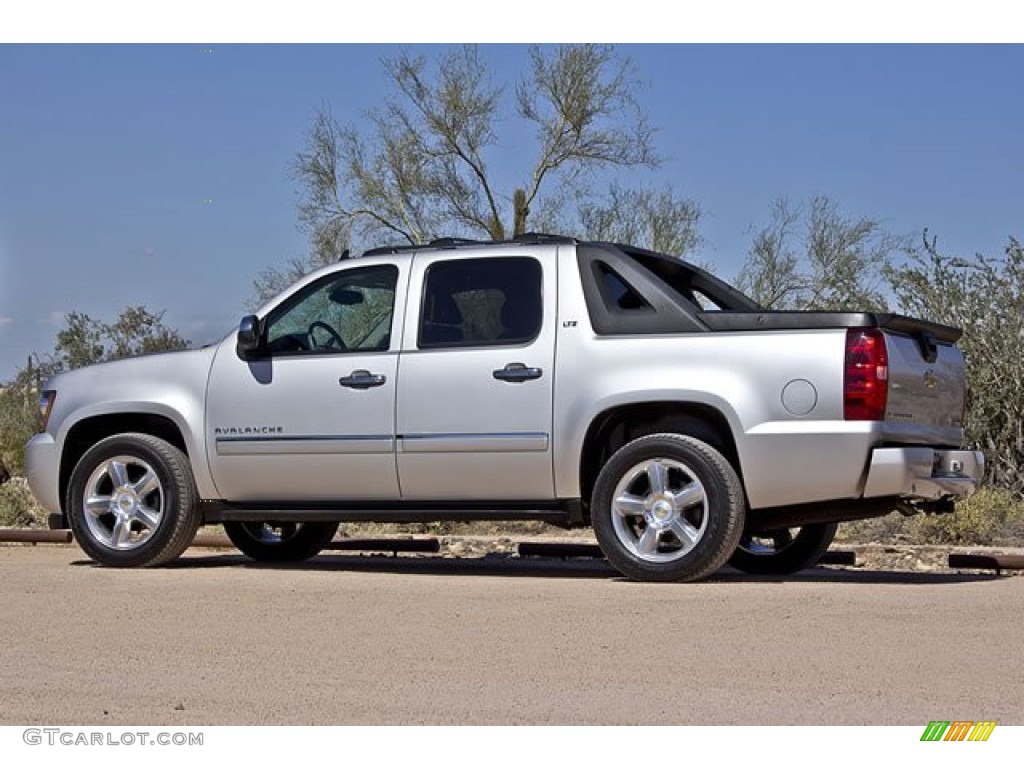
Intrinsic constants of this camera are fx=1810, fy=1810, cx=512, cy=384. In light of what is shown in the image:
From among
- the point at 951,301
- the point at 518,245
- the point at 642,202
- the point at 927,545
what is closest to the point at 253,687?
the point at 518,245

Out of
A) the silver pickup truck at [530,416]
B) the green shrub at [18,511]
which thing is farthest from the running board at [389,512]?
the green shrub at [18,511]

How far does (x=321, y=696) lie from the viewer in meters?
6.27

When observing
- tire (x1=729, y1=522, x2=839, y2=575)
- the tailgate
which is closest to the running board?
tire (x1=729, y1=522, x2=839, y2=575)

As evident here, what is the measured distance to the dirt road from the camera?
19.8 feet

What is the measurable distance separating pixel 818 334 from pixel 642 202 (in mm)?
28026

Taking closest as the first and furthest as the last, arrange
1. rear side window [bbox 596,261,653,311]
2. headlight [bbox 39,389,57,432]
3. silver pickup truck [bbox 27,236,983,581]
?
silver pickup truck [bbox 27,236,983,581], rear side window [bbox 596,261,653,311], headlight [bbox 39,389,57,432]

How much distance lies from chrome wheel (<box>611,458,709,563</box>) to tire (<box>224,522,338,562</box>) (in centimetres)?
294

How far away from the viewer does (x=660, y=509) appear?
9.66 meters

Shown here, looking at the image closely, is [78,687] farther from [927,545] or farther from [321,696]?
[927,545]

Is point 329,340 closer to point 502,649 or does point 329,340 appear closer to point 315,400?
point 315,400

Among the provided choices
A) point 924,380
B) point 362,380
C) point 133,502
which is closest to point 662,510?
point 924,380

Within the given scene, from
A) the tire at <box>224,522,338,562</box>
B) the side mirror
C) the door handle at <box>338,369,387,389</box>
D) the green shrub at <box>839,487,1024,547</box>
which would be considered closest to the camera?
the door handle at <box>338,369,387,389</box>

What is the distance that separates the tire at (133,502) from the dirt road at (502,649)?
399 mm

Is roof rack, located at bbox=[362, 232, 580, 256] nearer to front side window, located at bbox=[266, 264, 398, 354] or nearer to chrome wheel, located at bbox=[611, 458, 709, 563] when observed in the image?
front side window, located at bbox=[266, 264, 398, 354]
